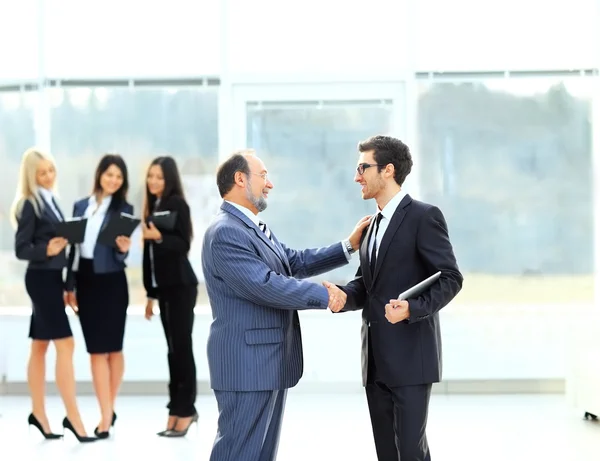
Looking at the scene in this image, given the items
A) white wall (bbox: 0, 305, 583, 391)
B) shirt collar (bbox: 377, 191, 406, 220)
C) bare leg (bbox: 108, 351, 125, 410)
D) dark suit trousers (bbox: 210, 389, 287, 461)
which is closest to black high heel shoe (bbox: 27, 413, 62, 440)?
bare leg (bbox: 108, 351, 125, 410)

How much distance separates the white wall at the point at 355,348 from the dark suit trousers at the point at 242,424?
3.95 metres

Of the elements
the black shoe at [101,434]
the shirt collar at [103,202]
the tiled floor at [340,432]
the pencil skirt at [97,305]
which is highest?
the shirt collar at [103,202]

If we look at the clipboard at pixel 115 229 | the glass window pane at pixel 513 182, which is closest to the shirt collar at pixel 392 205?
the clipboard at pixel 115 229

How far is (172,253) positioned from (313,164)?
233 cm

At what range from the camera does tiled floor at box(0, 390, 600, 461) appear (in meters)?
5.51

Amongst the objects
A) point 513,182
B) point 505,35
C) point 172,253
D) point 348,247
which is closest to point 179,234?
point 172,253

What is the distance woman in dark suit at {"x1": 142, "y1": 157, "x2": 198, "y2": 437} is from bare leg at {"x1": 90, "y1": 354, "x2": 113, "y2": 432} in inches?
14.0

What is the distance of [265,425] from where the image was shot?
3.72 meters

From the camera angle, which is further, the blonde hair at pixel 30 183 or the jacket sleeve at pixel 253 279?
the blonde hair at pixel 30 183

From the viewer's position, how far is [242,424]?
366 centimetres

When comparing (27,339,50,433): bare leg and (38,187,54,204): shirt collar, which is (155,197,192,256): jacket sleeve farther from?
(27,339,50,433): bare leg

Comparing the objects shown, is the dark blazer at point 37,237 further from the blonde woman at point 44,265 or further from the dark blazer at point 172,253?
the dark blazer at point 172,253

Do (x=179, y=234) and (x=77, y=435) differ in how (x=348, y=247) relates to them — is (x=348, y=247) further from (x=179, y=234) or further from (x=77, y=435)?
(x=77, y=435)

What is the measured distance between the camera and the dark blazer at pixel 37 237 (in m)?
5.84
